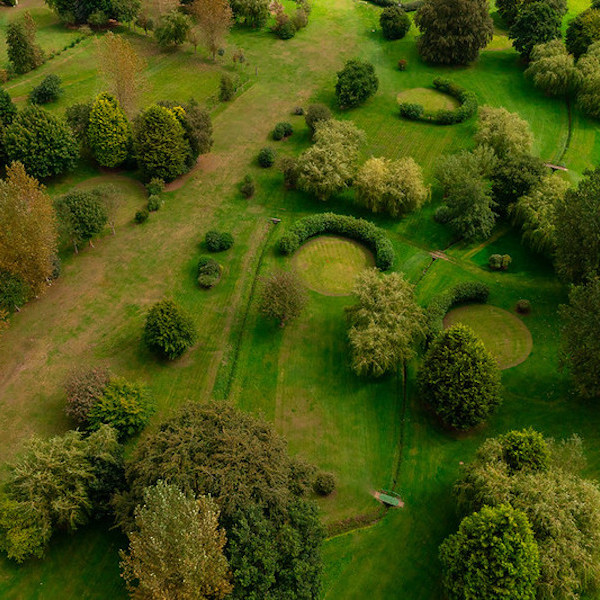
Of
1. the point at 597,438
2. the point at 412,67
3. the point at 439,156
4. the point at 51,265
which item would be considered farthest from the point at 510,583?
the point at 412,67

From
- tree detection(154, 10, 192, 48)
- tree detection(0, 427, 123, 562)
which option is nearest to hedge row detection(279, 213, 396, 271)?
tree detection(0, 427, 123, 562)

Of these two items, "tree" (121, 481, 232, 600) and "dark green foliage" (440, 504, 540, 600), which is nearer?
"tree" (121, 481, 232, 600)

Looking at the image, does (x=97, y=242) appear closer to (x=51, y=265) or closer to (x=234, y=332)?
(x=51, y=265)

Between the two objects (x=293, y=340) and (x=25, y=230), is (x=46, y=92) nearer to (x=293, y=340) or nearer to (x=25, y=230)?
(x=25, y=230)

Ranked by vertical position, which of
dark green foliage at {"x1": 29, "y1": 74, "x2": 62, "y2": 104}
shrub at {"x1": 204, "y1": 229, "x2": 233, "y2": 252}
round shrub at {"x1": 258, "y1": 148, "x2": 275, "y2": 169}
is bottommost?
shrub at {"x1": 204, "y1": 229, "x2": 233, "y2": 252}

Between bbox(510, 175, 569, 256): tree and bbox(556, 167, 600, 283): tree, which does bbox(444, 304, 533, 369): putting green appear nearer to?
bbox(556, 167, 600, 283): tree

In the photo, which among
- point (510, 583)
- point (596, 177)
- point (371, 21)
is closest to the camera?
point (510, 583)

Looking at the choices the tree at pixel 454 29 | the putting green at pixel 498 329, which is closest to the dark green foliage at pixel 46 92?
the tree at pixel 454 29

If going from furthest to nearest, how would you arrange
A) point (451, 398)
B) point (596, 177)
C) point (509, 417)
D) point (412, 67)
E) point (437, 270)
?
1. point (412, 67)
2. point (437, 270)
3. point (596, 177)
4. point (509, 417)
5. point (451, 398)
